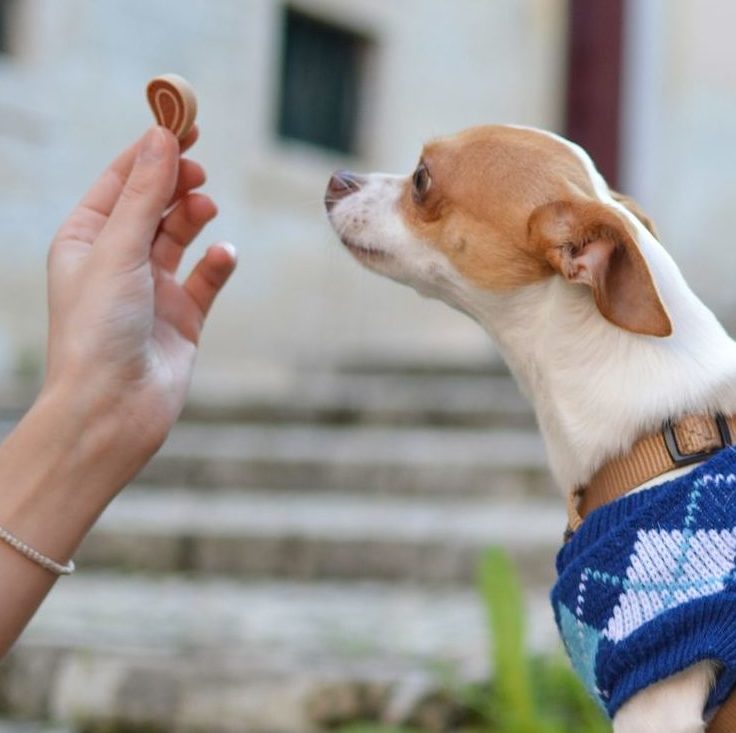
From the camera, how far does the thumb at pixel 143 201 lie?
81.3 inches

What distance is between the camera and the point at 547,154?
214cm

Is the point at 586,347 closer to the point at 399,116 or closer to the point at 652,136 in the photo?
the point at 399,116

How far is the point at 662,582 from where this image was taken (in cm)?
181

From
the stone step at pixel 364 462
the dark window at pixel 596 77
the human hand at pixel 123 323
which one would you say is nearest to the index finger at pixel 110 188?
the human hand at pixel 123 323

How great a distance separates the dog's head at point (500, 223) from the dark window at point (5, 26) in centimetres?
436

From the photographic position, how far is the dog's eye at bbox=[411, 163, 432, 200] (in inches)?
89.7

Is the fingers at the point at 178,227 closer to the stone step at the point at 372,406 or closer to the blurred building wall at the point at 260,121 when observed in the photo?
the stone step at the point at 372,406

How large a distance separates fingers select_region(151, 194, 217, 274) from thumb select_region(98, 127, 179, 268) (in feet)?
0.55

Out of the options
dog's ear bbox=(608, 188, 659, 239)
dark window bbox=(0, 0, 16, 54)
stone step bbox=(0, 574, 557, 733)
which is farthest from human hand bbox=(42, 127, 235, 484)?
dark window bbox=(0, 0, 16, 54)

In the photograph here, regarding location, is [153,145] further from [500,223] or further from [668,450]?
[668,450]

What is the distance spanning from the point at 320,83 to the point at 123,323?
617cm

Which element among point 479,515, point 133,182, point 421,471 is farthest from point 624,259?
point 421,471

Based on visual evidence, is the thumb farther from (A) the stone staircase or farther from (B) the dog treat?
(A) the stone staircase

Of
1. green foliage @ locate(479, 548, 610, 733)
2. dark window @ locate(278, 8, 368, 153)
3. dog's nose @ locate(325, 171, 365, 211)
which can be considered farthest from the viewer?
dark window @ locate(278, 8, 368, 153)
